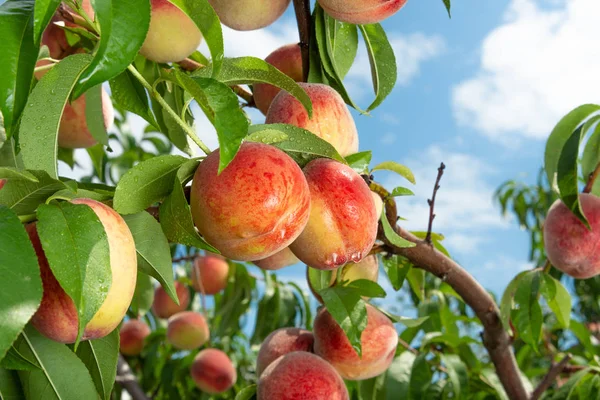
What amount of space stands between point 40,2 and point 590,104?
3.69ft

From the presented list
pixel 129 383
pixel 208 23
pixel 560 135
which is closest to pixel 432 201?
pixel 560 135

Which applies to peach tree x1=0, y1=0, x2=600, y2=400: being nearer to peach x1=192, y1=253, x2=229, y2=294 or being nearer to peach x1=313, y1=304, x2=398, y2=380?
peach x1=313, y1=304, x2=398, y2=380

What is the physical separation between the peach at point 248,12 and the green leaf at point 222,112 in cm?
34

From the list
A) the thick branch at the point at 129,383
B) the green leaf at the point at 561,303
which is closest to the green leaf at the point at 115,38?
the green leaf at the point at 561,303

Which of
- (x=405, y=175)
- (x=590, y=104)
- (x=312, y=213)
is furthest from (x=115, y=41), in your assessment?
(x=590, y=104)

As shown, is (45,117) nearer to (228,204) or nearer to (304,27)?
(228,204)

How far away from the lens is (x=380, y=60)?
103 cm

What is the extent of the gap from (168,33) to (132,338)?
181 centimetres

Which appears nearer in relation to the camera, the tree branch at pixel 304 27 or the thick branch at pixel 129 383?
the tree branch at pixel 304 27

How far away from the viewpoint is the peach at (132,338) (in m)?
2.48

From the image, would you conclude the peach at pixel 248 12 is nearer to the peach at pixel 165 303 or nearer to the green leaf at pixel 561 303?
the green leaf at pixel 561 303

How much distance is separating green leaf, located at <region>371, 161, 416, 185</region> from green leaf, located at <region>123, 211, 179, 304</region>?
514 mm

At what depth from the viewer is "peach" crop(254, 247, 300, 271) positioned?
102 centimetres

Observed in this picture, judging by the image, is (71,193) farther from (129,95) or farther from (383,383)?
(383,383)
